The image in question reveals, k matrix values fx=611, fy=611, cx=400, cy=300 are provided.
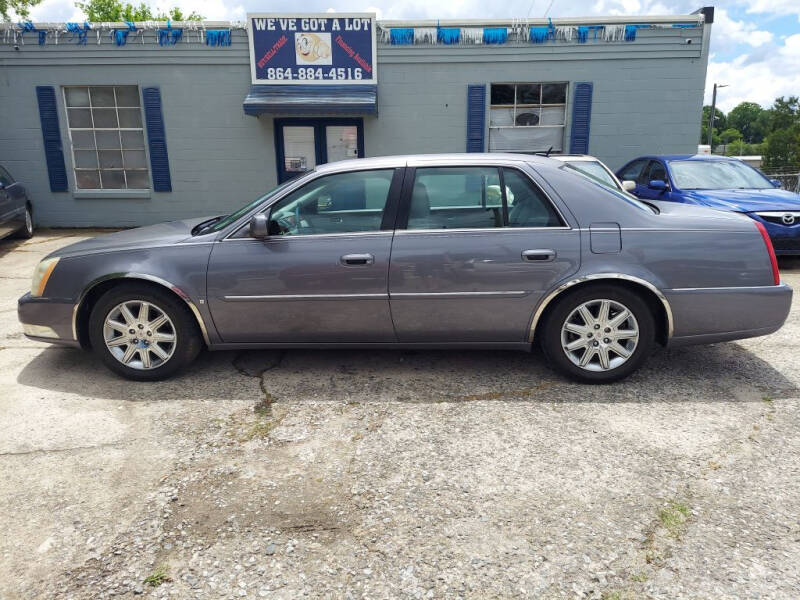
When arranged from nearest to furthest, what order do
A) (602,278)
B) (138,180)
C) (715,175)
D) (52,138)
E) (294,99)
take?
(602,278)
(715,175)
(294,99)
(52,138)
(138,180)

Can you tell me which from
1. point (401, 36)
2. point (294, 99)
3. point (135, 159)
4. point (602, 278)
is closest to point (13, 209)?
point (135, 159)

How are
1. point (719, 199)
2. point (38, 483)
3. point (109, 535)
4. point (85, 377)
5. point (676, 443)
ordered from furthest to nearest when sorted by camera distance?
1. point (719, 199)
2. point (85, 377)
3. point (676, 443)
4. point (38, 483)
5. point (109, 535)

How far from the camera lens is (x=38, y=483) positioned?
3043 mm

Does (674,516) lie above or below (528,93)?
below

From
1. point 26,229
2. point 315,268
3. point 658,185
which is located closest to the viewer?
point 315,268

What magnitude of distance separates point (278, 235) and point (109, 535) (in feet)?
6.99

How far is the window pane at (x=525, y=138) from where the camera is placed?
1171 cm

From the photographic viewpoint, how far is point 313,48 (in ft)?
36.3

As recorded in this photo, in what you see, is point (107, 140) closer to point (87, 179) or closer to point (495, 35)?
point (87, 179)

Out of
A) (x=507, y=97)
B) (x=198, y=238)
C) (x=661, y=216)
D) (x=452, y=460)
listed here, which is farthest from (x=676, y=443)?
(x=507, y=97)

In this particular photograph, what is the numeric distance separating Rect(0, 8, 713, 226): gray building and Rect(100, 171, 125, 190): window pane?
4 centimetres

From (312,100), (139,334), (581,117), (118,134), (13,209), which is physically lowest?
(139,334)

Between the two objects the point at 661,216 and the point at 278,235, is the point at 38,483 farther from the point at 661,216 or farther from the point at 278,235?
the point at 661,216

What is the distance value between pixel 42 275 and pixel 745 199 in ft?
26.1
